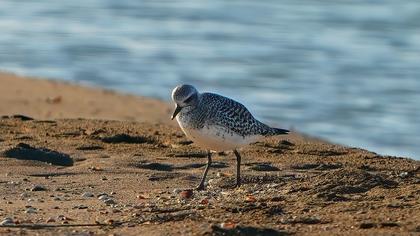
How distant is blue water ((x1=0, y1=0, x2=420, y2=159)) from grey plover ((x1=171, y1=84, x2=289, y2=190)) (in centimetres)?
563

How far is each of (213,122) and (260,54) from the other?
1210 centimetres

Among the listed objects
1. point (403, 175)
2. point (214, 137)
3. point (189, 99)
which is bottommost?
point (403, 175)

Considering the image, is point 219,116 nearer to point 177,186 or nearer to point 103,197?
point 177,186

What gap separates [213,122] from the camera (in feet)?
31.4

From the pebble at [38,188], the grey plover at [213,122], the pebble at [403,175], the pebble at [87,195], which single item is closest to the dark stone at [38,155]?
the pebble at [38,188]

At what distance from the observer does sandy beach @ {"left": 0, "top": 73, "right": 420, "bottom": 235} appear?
7.75 metres

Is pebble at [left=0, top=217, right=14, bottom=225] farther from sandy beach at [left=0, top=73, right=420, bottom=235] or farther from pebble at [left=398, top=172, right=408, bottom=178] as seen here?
pebble at [left=398, top=172, right=408, bottom=178]

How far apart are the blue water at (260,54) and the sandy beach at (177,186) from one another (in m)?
4.57

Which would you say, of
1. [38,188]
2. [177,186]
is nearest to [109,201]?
[38,188]

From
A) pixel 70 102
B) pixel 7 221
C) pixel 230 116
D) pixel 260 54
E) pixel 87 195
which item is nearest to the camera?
pixel 7 221

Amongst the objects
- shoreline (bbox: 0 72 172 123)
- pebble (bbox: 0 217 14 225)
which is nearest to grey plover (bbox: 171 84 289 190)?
pebble (bbox: 0 217 14 225)

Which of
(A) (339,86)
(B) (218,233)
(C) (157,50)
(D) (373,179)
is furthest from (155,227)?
(C) (157,50)

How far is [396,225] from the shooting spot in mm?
7566

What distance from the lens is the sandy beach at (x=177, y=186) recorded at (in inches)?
305
